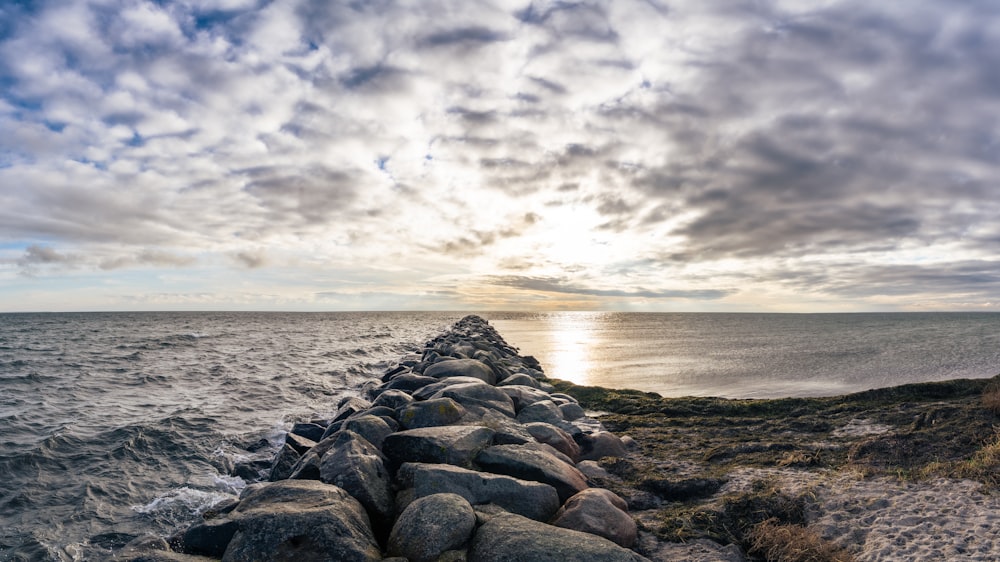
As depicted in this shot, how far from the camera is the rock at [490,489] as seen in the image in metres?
5.94

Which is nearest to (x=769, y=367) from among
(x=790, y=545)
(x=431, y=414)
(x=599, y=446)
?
(x=599, y=446)

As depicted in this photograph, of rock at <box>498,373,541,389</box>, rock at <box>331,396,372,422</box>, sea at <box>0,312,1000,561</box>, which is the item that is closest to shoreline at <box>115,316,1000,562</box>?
rock at <box>331,396,372,422</box>

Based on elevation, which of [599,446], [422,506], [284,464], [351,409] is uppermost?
[422,506]

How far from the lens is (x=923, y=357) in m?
31.1

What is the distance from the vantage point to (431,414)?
884 centimetres

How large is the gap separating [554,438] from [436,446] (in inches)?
128

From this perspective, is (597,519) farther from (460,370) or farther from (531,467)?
(460,370)

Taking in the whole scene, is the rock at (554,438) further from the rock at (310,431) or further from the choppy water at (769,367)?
the choppy water at (769,367)

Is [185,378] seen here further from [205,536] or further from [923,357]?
[923,357]

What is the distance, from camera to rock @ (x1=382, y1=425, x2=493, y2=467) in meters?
6.89

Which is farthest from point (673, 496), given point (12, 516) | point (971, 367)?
point (971, 367)

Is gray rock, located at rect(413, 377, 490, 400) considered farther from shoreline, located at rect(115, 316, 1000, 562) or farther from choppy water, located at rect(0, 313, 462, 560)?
choppy water, located at rect(0, 313, 462, 560)

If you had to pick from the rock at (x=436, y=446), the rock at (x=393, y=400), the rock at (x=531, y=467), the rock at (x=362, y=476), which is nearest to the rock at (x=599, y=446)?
the rock at (x=531, y=467)

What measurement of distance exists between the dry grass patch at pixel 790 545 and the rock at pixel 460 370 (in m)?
9.61
